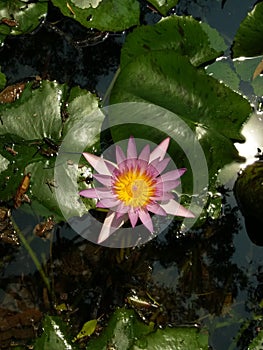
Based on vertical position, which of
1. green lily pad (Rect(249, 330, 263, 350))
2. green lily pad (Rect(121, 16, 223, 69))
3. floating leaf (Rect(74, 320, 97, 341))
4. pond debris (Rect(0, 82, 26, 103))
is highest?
green lily pad (Rect(121, 16, 223, 69))

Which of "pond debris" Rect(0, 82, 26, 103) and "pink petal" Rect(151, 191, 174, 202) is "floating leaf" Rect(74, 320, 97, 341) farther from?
"pond debris" Rect(0, 82, 26, 103)

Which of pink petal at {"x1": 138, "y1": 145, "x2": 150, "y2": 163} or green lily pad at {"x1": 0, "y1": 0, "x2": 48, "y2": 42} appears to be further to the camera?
green lily pad at {"x1": 0, "y1": 0, "x2": 48, "y2": 42}

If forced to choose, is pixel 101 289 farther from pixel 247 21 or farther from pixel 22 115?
pixel 247 21

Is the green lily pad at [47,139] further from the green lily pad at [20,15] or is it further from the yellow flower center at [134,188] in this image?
the green lily pad at [20,15]

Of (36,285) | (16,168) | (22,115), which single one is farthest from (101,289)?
(22,115)

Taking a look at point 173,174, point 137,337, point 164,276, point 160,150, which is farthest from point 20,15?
point 137,337

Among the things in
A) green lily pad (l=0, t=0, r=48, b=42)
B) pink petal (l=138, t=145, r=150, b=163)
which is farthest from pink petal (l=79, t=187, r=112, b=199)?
green lily pad (l=0, t=0, r=48, b=42)

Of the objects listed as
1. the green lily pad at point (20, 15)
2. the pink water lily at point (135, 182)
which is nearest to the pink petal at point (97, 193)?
the pink water lily at point (135, 182)
